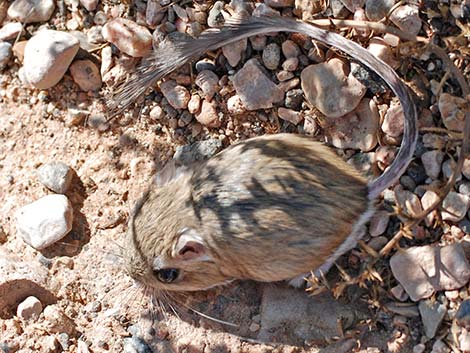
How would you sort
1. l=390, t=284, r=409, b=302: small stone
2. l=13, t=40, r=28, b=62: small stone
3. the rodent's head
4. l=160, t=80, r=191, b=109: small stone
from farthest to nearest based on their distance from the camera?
l=13, t=40, r=28, b=62: small stone → l=160, t=80, r=191, b=109: small stone → the rodent's head → l=390, t=284, r=409, b=302: small stone

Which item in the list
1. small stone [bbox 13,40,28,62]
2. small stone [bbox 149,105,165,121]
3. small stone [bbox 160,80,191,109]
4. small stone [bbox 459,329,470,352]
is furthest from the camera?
small stone [bbox 13,40,28,62]

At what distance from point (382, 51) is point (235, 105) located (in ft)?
3.09

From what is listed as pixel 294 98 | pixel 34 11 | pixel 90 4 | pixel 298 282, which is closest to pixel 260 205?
pixel 298 282

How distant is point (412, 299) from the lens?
4.72 meters

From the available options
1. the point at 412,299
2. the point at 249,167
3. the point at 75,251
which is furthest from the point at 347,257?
the point at 75,251

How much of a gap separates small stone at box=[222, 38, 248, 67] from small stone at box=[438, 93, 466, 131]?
1.21m

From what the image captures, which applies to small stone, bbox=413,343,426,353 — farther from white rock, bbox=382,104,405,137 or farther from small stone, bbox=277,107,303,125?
small stone, bbox=277,107,303,125

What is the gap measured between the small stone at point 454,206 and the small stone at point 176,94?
66.4 inches

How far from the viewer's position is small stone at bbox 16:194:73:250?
5.39 metres

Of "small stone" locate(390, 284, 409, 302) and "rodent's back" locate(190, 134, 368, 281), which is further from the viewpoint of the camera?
"small stone" locate(390, 284, 409, 302)

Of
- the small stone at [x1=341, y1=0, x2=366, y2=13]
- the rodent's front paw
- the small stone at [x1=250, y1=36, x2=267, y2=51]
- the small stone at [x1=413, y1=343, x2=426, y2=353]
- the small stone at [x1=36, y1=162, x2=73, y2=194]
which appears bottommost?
the small stone at [x1=413, y1=343, x2=426, y2=353]

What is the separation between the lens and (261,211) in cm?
461

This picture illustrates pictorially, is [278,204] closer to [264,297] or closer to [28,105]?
[264,297]

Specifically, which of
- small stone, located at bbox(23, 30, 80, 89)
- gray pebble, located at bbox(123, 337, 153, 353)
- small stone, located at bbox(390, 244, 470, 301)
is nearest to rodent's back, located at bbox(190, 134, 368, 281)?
small stone, located at bbox(390, 244, 470, 301)
